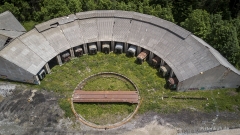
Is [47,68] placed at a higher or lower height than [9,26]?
lower

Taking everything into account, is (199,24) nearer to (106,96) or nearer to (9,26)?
(106,96)

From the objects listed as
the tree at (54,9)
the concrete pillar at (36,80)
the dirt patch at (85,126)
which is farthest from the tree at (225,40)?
the concrete pillar at (36,80)

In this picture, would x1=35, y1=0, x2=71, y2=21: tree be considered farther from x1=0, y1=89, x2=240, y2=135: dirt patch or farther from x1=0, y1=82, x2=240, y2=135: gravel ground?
x1=0, y1=89, x2=240, y2=135: dirt patch

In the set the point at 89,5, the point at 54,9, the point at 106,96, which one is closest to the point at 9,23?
the point at 54,9

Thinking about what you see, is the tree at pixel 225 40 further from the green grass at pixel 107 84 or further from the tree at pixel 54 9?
the tree at pixel 54 9

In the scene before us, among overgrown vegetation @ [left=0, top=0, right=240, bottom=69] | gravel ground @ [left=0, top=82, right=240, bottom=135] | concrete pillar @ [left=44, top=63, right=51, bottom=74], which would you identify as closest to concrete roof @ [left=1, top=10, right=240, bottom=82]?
concrete pillar @ [left=44, top=63, right=51, bottom=74]

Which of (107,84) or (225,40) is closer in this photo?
(107,84)

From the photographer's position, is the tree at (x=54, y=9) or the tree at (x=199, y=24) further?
the tree at (x=54, y=9)
